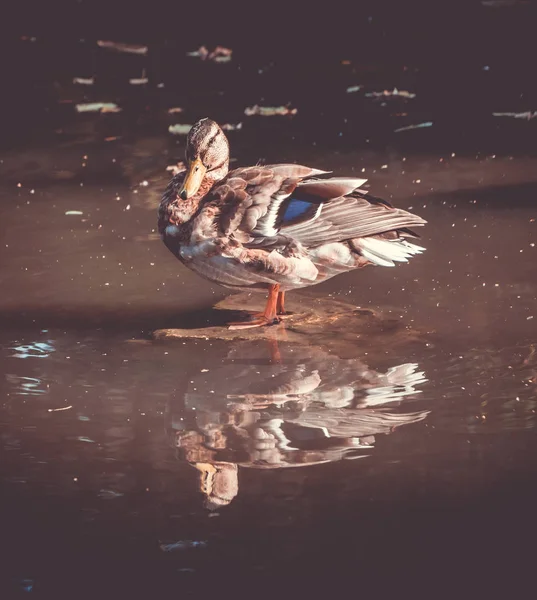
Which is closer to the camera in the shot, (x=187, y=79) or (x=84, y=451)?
(x=84, y=451)

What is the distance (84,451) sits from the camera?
5141 millimetres

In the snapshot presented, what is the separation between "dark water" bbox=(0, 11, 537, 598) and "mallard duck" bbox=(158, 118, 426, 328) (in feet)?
1.16

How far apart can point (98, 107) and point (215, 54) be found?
358 centimetres

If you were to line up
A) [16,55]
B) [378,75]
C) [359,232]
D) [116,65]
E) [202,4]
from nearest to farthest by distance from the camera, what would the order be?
[359,232] < [378,75] < [116,65] < [16,55] < [202,4]

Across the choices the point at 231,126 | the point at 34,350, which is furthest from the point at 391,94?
the point at 34,350

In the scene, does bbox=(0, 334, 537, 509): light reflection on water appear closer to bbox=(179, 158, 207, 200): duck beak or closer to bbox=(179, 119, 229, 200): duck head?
bbox=(179, 158, 207, 200): duck beak

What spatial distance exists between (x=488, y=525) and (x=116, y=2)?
17013 millimetres

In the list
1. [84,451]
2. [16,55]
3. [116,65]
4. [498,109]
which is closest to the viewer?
[84,451]

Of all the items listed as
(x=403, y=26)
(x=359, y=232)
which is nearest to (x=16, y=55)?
(x=403, y=26)

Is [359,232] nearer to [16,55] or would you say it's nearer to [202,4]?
[16,55]

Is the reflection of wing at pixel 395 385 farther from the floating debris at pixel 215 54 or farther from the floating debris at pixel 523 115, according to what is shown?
the floating debris at pixel 215 54

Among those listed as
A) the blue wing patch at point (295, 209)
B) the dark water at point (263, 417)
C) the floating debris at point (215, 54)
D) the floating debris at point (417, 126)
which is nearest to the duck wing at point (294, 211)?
the blue wing patch at point (295, 209)

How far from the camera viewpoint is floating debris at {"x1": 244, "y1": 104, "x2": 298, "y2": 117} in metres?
12.7

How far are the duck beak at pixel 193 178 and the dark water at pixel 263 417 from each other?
0.65m
